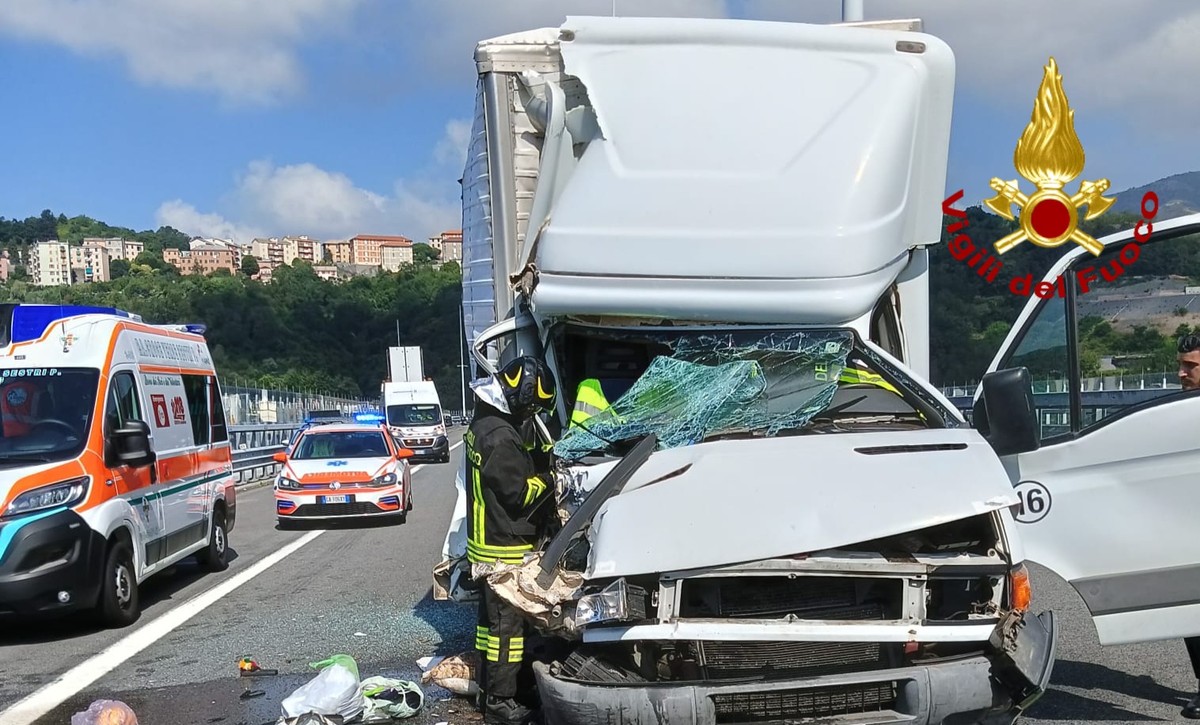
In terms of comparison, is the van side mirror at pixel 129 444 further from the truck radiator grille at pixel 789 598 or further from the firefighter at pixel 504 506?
the truck radiator grille at pixel 789 598

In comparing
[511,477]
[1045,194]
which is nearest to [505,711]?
[511,477]

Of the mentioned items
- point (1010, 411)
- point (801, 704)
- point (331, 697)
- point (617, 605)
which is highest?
point (1010, 411)

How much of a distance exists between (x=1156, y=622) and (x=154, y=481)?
295 inches

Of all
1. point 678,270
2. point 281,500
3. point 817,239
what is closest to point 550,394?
point 678,270

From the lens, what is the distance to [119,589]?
A: 27.7 feet

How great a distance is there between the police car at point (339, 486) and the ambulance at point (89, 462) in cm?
434

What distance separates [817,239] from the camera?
17.7 ft

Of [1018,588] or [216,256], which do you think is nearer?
[1018,588]

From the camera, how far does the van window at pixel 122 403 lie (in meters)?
8.62

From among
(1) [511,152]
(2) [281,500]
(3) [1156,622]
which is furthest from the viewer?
(2) [281,500]

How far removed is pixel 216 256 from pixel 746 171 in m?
159

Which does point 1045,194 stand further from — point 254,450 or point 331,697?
point 254,450

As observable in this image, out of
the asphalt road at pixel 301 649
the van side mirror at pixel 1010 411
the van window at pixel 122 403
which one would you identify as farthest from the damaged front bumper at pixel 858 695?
the van window at pixel 122 403

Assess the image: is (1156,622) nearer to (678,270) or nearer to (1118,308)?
(1118,308)
